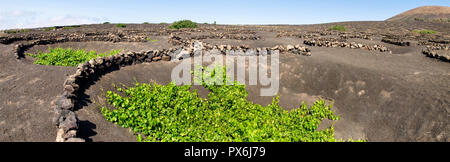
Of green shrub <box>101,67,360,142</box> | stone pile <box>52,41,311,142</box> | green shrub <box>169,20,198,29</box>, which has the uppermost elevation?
green shrub <box>169,20,198,29</box>

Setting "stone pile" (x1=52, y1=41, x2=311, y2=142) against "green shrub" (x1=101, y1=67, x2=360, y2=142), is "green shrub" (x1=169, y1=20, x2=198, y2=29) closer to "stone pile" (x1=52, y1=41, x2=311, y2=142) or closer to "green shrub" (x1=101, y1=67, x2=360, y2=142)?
"stone pile" (x1=52, y1=41, x2=311, y2=142)

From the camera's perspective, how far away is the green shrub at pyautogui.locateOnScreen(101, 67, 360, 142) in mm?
7055

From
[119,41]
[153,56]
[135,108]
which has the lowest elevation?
[135,108]

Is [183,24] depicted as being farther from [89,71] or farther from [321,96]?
[321,96]

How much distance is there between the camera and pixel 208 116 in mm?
8242

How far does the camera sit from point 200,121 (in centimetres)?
794

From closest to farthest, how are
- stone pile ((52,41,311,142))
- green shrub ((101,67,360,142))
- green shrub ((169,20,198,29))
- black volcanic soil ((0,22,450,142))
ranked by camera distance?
stone pile ((52,41,311,142)) < black volcanic soil ((0,22,450,142)) < green shrub ((101,67,360,142)) < green shrub ((169,20,198,29))

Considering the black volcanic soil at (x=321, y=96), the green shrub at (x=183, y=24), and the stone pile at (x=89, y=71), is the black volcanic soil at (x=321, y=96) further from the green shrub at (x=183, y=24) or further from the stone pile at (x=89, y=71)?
the green shrub at (x=183, y=24)

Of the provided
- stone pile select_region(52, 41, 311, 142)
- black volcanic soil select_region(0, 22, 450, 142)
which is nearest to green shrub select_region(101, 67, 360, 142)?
black volcanic soil select_region(0, 22, 450, 142)

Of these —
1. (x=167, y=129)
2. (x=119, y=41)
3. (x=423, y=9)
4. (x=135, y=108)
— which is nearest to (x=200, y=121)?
(x=167, y=129)

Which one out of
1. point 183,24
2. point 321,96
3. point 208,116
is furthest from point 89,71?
point 183,24

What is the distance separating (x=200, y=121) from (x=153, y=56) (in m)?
6.17

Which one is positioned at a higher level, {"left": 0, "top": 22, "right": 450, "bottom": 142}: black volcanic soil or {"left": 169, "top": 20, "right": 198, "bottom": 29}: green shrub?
{"left": 169, "top": 20, "right": 198, "bottom": 29}: green shrub
